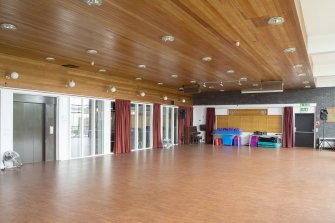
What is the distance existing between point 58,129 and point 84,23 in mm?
5137

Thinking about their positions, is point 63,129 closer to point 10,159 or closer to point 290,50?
point 10,159

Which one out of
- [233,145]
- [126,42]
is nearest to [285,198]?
[126,42]

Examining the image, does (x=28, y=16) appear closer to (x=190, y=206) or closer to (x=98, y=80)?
(x=190, y=206)

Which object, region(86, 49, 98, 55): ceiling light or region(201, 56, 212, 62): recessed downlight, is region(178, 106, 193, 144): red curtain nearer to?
region(201, 56, 212, 62): recessed downlight

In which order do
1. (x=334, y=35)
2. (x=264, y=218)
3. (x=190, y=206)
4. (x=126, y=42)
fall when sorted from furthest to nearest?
(x=334, y=35), (x=126, y=42), (x=190, y=206), (x=264, y=218)

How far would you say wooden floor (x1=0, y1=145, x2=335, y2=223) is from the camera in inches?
159

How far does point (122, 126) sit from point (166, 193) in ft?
21.7

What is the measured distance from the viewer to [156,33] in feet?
17.3

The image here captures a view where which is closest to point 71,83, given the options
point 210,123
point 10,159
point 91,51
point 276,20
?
point 91,51

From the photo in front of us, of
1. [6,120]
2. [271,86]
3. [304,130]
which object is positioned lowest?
[304,130]

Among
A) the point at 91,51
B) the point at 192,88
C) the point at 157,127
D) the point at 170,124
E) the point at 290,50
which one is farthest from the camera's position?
the point at 170,124

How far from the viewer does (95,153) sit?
10648 millimetres

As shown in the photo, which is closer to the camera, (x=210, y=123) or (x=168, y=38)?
(x=168, y=38)

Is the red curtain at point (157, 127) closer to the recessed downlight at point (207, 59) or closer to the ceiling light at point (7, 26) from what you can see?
the recessed downlight at point (207, 59)
